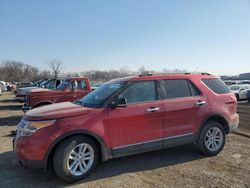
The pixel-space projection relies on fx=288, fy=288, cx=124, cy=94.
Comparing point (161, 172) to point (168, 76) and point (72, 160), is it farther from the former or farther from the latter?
point (168, 76)

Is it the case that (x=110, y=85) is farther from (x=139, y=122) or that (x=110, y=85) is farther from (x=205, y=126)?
(x=205, y=126)

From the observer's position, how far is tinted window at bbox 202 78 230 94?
264 inches

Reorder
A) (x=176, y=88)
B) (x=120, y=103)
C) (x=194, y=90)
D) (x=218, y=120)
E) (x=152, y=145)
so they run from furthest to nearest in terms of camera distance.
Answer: (x=218, y=120), (x=194, y=90), (x=176, y=88), (x=152, y=145), (x=120, y=103)

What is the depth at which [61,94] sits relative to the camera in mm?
12812

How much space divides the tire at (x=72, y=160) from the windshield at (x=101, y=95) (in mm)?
752

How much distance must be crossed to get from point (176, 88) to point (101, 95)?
5.43 ft

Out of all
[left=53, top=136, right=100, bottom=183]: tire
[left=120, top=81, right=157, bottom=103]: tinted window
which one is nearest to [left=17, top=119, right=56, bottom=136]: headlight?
[left=53, top=136, right=100, bottom=183]: tire

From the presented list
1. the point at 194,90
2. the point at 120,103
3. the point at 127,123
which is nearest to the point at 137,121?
the point at 127,123

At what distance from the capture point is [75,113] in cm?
518

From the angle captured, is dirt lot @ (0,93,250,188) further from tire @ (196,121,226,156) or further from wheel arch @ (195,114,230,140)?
wheel arch @ (195,114,230,140)

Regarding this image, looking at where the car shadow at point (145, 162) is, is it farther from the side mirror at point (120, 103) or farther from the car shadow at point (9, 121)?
the car shadow at point (9, 121)

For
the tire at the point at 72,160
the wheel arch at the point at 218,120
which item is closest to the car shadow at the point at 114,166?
the tire at the point at 72,160

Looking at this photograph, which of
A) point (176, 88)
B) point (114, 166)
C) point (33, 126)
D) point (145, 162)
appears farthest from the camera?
point (176, 88)

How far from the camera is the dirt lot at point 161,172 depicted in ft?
16.3
